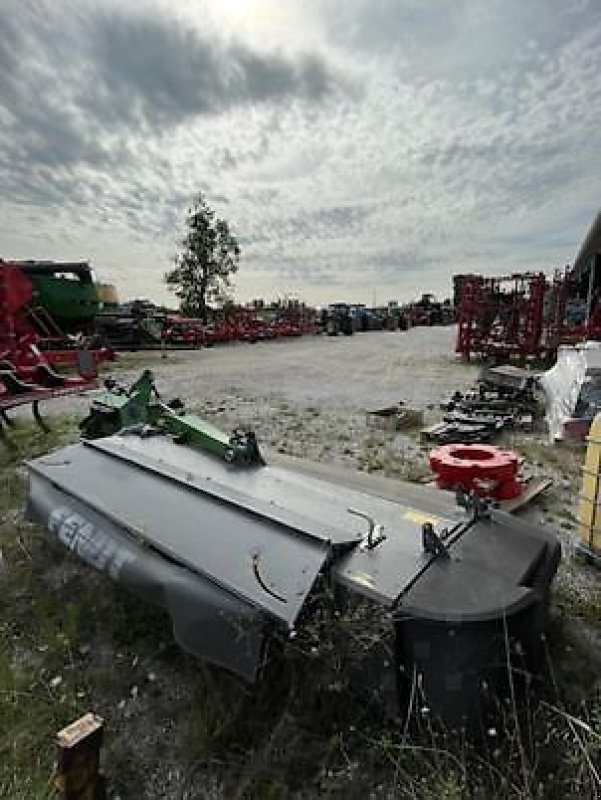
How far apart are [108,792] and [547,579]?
5.40ft

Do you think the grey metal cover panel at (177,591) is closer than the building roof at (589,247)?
Yes

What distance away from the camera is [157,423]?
3.42 meters

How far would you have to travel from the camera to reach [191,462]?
8.96 feet

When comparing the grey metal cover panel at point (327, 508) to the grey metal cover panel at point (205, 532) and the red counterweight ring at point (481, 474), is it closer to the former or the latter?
the grey metal cover panel at point (205, 532)

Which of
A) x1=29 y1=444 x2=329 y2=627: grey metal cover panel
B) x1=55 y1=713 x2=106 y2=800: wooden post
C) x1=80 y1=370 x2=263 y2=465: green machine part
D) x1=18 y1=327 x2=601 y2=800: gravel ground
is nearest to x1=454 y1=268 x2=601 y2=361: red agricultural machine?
x1=18 y1=327 x2=601 y2=800: gravel ground

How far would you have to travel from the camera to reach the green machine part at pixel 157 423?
2.75m

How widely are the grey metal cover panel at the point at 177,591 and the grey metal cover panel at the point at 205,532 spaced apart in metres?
0.04

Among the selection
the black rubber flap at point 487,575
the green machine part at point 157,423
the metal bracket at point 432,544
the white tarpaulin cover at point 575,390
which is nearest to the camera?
the black rubber flap at point 487,575

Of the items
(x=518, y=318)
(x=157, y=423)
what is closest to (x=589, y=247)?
(x=518, y=318)

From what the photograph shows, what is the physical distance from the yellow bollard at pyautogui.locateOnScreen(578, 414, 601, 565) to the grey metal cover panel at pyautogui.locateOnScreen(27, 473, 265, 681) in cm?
198

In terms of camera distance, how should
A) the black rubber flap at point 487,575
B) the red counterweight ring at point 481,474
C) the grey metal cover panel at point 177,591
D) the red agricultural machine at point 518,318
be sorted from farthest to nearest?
1. the red agricultural machine at point 518,318
2. the red counterweight ring at point 481,474
3. the grey metal cover panel at point 177,591
4. the black rubber flap at point 487,575

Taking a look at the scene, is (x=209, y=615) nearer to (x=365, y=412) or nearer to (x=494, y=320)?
(x=365, y=412)

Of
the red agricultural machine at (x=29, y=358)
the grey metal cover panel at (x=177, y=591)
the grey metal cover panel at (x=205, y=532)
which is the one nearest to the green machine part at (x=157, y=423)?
the grey metal cover panel at (x=205, y=532)

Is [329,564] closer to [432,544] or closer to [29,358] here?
[432,544]
